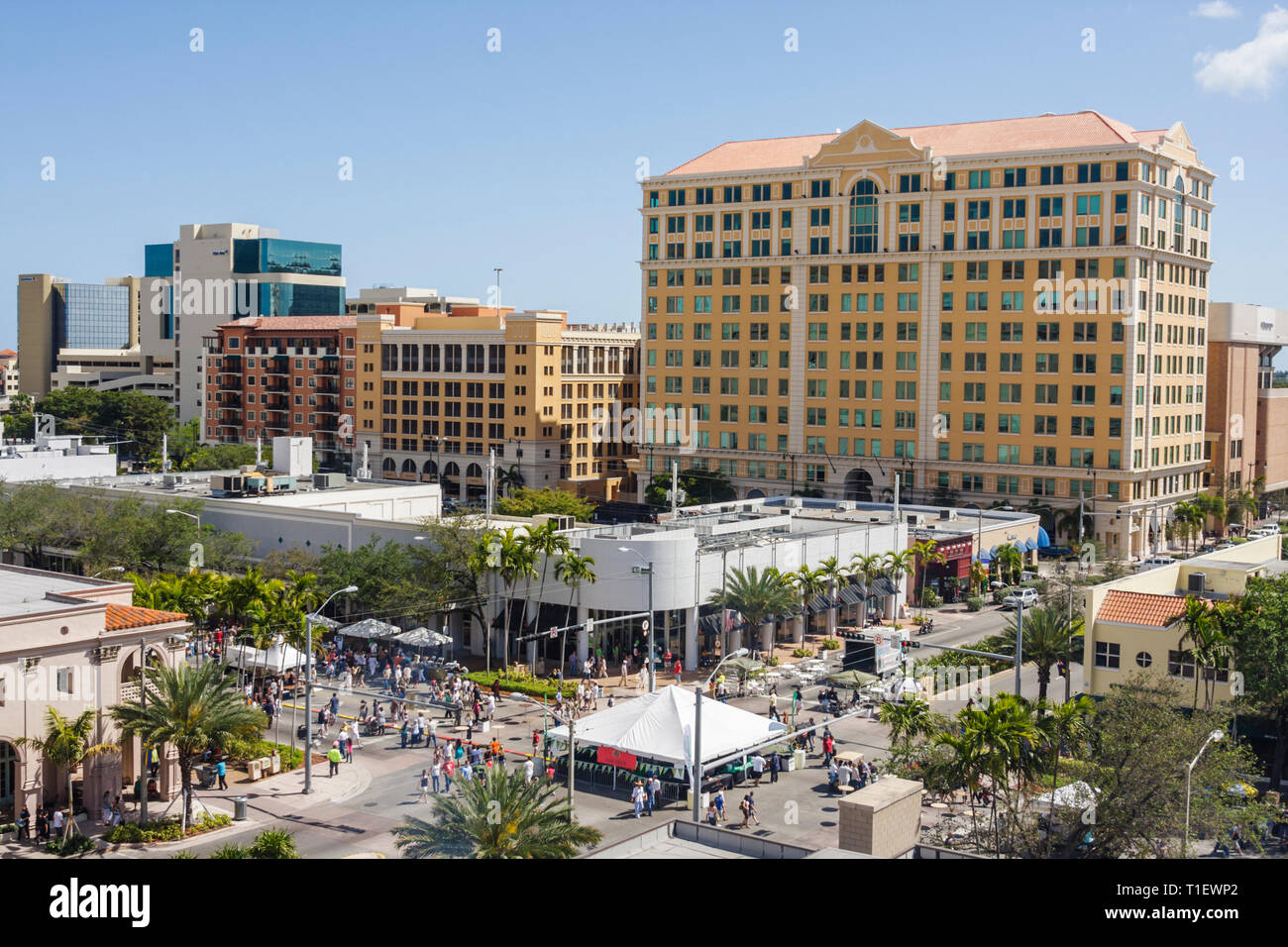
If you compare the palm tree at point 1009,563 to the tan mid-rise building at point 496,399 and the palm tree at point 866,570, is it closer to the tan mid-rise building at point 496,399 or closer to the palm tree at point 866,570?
the palm tree at point 866,570

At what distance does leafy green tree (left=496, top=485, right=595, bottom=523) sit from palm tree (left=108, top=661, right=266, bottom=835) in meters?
54.7

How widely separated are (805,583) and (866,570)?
6.29 metres

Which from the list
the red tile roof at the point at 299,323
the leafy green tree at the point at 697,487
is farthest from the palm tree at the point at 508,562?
the red tile roof at the point at 299,323

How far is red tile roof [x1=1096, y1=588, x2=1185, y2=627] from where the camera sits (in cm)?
5000

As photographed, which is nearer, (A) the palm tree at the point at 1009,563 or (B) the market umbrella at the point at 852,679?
(B) the market umbrella at the point at 852,679

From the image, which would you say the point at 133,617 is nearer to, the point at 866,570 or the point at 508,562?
the point at 508,562

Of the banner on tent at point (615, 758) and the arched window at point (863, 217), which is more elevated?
the arched window at point (863, 217)

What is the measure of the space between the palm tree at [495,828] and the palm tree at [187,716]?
10.8 m

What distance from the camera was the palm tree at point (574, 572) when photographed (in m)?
59.6

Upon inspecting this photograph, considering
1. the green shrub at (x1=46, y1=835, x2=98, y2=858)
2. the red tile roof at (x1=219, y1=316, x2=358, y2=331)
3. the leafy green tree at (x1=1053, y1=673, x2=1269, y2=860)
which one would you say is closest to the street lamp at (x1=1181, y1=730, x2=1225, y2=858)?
the leafy green tree at (x1=1053, y1=673, x2=1269, y2=860)

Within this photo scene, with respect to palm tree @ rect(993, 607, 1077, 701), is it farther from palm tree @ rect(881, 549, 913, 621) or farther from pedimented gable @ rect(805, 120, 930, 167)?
pedimented gable @ rect(805, 120, 930, 167)
